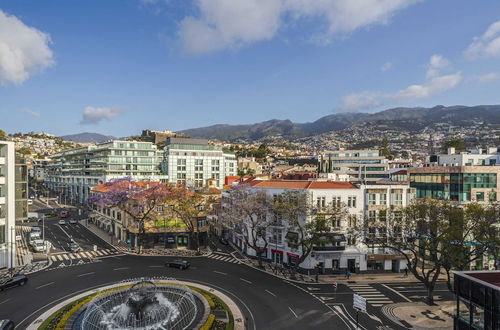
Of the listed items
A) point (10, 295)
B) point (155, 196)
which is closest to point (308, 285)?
point (155, 196)

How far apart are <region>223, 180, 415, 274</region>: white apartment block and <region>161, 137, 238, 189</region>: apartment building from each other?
3481 inches

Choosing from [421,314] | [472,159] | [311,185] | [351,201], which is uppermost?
[472,159]

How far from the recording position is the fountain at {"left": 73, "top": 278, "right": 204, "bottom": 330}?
32.6 m

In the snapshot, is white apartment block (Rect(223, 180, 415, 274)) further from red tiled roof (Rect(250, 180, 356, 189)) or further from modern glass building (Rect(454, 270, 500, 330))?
modern glass building (Rect(454, 270, 500, 330))

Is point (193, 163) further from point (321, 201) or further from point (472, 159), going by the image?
point (472, 159)

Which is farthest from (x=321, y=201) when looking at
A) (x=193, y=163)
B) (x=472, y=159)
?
(x=193, y=163)

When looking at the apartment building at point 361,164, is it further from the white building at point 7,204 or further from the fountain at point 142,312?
the white building at point 7,204

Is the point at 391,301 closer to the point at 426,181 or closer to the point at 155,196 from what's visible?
the point at 426,181

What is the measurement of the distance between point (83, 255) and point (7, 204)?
16185mm

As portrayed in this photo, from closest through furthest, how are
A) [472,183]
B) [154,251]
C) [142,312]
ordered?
[142,312]
[472,183]
[154,251]

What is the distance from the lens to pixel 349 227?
53.7m

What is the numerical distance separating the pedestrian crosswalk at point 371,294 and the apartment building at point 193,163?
328 feet

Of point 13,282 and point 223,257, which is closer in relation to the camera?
point 13,282

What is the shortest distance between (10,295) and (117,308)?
15.8 m
